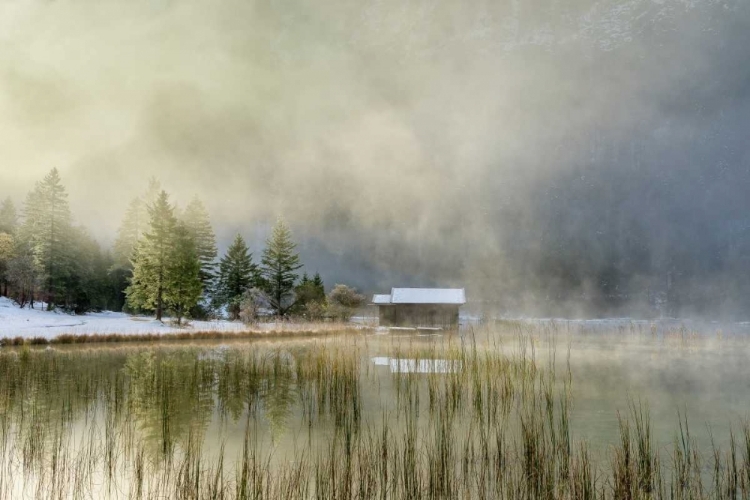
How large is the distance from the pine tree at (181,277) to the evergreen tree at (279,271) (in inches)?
489

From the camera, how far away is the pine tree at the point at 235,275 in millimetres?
55812

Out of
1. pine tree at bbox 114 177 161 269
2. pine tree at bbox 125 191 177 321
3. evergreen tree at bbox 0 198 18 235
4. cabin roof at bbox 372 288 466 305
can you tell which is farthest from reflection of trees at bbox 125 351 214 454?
evergreen tree at bbox 0 198 18 235

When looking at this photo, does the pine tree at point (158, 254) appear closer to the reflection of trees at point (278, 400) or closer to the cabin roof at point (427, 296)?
the cabin roof at point (427, 296)

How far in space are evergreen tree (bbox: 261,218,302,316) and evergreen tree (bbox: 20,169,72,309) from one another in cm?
1893

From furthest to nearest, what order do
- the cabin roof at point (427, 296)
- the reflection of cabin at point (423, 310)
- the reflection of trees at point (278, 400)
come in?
the cabin roof at point (427, 296) → the reflection of cabin at point (423, 310) → the reflection of trees at point (278, 400)

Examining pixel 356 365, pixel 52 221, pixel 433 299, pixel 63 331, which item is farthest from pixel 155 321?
pixel 356 365

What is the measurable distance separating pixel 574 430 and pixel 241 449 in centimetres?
603

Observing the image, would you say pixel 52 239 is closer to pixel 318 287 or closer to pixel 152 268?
pixel 152 268

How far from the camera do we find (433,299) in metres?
47.8

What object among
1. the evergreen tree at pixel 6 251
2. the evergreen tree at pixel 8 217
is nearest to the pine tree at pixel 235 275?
the evergreen tree at pixel 6 251

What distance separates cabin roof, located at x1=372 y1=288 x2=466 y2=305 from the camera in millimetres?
47219

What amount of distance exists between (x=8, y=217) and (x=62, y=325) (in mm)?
29542

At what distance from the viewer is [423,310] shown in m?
47.5

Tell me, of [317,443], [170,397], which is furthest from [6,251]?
[317,443]
